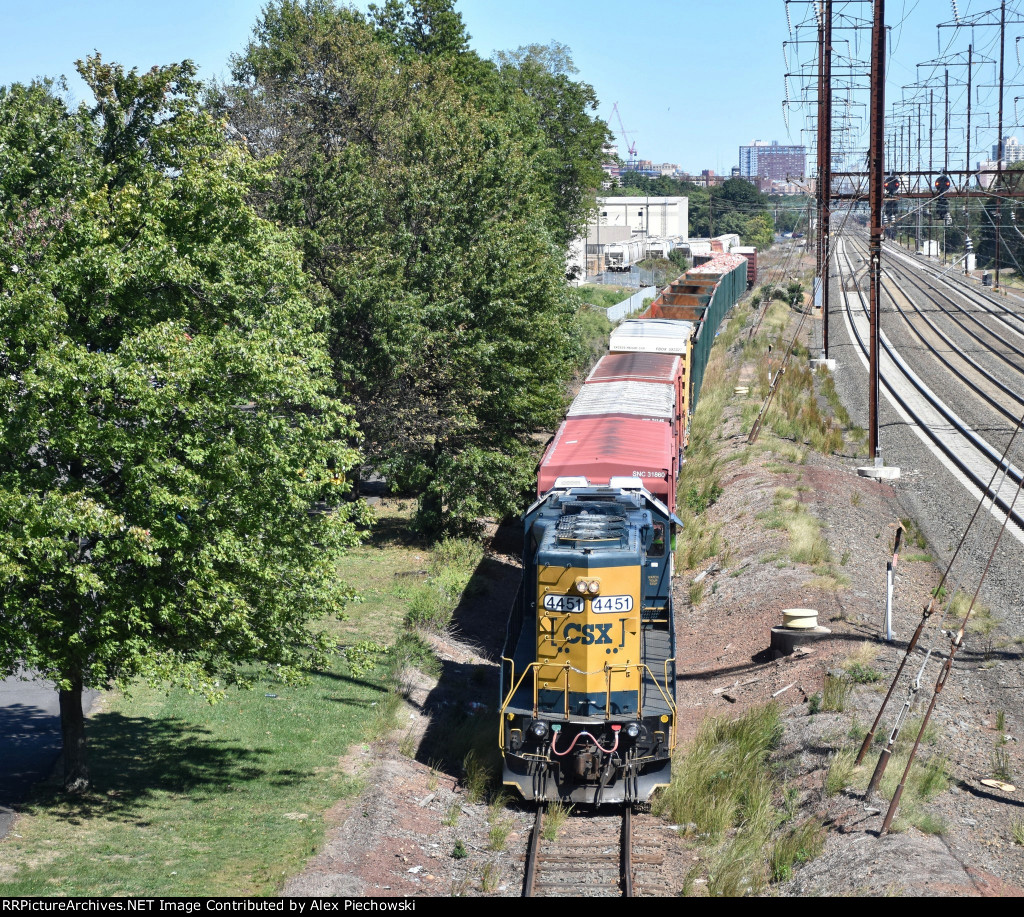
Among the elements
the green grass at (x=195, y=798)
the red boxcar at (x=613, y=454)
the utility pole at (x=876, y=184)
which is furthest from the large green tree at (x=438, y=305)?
the utility pole at (x=876, y=184)

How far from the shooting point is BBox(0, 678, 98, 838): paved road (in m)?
13.5

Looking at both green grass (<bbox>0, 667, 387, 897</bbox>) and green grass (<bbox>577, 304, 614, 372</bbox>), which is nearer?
green grass (<bbox>0, 667, 387, 897</bbox>)

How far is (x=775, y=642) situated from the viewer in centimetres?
1795

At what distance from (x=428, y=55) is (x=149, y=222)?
48581mm

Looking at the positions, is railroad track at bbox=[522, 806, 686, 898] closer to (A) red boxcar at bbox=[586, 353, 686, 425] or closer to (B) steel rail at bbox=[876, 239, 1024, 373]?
(A) red boxcar at bbox=[586, 353, 686, 425]

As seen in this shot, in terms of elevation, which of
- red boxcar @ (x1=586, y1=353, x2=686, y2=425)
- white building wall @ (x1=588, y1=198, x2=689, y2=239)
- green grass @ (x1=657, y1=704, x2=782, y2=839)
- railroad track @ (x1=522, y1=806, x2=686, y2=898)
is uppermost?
white building wall @ (x1=588, y1=198, x2=689, y2=239)

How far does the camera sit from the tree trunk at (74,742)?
43.0 ft

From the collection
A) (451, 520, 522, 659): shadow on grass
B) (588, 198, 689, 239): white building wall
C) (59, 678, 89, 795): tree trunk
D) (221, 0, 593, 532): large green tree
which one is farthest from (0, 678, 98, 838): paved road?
(588, 198, 689, 239): white building wall

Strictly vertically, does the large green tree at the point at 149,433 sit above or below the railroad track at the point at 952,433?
above

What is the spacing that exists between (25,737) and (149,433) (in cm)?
695

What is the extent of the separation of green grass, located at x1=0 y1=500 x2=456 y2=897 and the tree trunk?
245mm

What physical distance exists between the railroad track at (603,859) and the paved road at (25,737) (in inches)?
259

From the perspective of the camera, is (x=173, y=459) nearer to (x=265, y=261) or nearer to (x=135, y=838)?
(x=265, y=261)

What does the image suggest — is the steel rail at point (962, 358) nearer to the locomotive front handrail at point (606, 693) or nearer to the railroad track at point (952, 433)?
the railroad track at point (952, 433)
